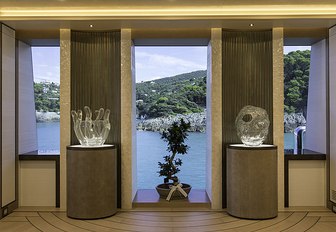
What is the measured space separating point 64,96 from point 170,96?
2.12 meters

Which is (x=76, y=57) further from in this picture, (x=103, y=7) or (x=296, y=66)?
(x=296, y=66)

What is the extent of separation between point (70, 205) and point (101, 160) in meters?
0.80

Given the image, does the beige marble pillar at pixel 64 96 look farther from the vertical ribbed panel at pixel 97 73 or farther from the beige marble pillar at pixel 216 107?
the beige marble pillar at pixel 216 107

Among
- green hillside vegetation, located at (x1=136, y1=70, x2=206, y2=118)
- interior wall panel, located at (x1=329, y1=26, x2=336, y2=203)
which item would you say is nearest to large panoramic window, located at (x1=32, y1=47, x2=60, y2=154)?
green hillside vegetation, located at (x1=136, y1=70, x2=206, y2=118)

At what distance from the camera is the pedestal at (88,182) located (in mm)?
4965

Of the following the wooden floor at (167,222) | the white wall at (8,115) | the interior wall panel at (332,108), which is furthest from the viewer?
the interior wall panel at (332,108)

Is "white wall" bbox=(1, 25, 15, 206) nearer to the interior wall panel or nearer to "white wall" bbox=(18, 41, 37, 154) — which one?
"white wall" bbox=(18, 41, 37, 154)

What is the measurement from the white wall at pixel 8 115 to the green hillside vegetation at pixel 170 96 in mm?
2249

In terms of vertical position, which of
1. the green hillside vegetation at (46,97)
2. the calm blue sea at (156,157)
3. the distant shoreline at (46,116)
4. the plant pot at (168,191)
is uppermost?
the green hillside vegetation at (46,97)

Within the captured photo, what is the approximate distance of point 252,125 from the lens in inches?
200

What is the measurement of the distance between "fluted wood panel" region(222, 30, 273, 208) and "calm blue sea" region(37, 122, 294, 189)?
94 cm

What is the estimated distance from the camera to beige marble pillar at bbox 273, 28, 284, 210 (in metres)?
5.54

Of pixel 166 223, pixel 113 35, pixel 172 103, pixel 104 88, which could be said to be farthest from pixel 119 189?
pixel 113 35

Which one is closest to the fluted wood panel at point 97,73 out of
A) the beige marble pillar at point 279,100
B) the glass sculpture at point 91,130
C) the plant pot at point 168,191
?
the glass sculpture at point 91,130
